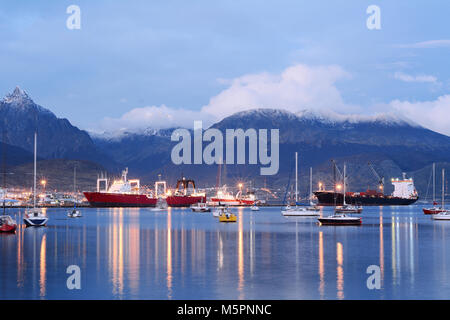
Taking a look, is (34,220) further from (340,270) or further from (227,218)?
(340,270)

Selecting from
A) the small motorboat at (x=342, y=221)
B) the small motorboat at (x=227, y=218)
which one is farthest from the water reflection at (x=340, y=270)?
the small motorboat at (x=227, y=218)

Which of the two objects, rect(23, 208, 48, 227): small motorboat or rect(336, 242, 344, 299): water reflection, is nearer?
rect(336, 242, 344, 299): water reflection

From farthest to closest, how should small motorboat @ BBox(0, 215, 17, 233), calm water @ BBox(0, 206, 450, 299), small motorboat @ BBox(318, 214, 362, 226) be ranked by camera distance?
1. small motorboat @ BBox(318, 214, 362, 226)
2. small motorboat @ BBox(0, 215, 17, 233)
3. calm water @ BBox(0, 206, 450, 299)

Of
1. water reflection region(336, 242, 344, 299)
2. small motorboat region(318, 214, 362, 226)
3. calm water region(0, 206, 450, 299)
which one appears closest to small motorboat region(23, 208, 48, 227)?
calm water region(0, 206, 450, 299)

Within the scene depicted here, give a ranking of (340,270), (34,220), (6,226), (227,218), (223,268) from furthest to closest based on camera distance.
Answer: (227,218)
(34,220)
(6,226)
(223,268)
(340,270)

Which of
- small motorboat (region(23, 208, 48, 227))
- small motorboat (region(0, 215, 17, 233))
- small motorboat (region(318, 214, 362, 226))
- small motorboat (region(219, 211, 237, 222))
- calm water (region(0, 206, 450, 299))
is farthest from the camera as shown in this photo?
small motorboat (region(219, 211, 237, 222))

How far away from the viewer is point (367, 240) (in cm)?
6575

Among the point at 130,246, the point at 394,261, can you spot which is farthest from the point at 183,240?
the point at 394,261

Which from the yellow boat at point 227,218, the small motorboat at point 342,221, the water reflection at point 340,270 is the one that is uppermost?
the water reflection at point 340,270

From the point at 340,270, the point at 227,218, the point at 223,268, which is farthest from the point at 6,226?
the point at 227,218

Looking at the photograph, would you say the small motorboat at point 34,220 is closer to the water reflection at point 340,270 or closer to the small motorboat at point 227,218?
the small motorboat at point 227,218

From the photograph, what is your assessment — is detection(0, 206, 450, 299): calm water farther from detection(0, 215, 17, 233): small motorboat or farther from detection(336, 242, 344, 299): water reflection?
detection(0, 215, 17, 233): small motorboat

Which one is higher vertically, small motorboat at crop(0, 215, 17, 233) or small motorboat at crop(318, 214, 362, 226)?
small motorboat at crop(0, 215, 17, 233)
